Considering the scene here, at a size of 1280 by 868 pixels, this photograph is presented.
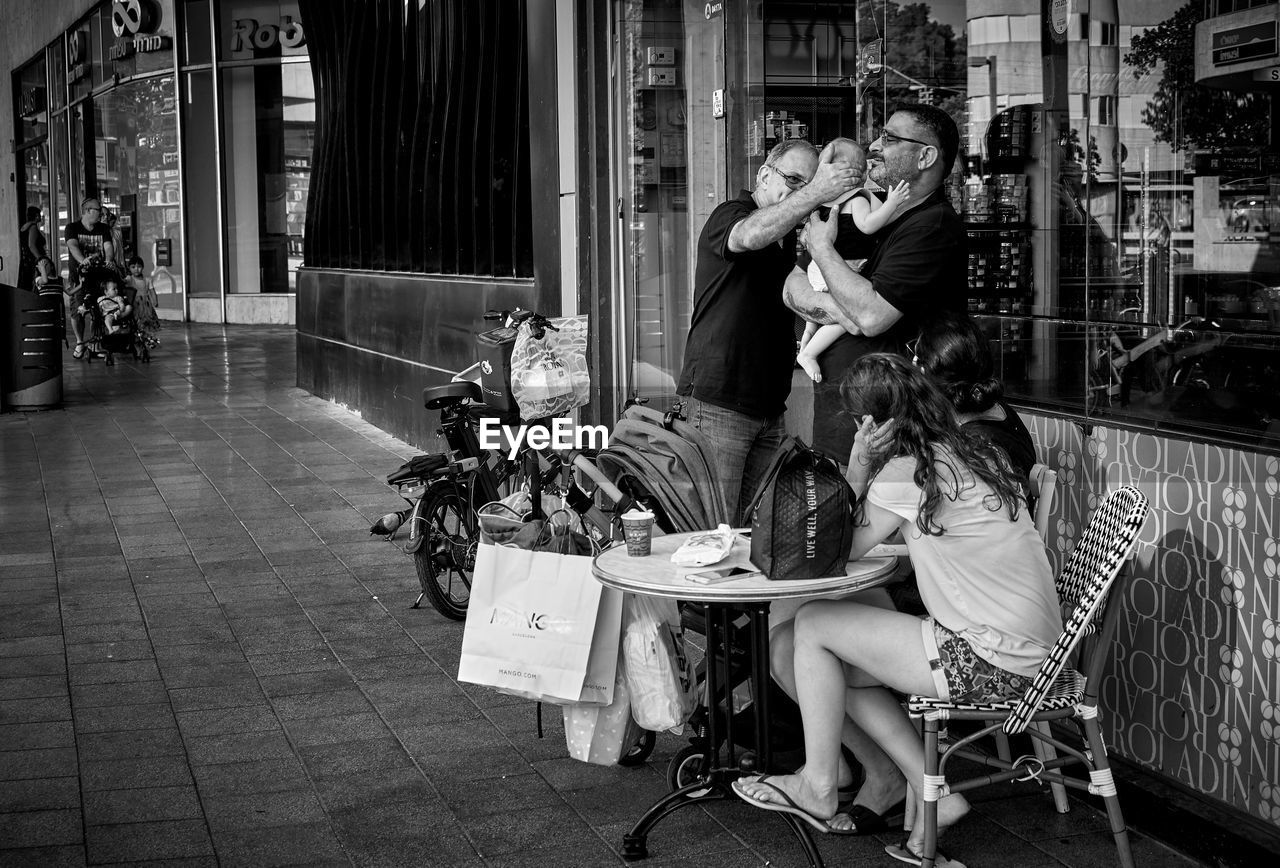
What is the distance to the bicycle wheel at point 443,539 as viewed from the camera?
6.24 m

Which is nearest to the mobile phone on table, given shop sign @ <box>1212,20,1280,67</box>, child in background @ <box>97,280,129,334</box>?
shop sign @ <box>1212,20,1280,67</box>

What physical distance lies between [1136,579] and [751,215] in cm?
158

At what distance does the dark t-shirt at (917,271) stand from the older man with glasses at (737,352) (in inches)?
16.2

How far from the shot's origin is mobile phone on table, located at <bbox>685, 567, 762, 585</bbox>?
3773mm

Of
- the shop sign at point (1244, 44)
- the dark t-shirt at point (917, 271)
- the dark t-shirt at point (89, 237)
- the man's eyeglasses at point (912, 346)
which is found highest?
the dark t-shirt at point (89, 237)

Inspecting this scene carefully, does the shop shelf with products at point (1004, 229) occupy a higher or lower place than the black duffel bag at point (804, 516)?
higher

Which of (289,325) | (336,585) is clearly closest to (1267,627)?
(336,585)

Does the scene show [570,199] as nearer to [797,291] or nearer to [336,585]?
[336,585]

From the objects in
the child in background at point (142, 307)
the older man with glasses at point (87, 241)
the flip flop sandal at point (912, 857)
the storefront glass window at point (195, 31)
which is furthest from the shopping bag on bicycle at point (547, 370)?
the storefront glass window at point (195, 31)

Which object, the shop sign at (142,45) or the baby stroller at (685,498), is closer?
the baby stroller at (685,498)

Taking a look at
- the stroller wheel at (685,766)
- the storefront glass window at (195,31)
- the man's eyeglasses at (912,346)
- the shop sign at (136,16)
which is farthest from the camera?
the shop sign at (136,16)

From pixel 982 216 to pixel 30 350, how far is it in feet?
35.9

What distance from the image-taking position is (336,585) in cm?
698

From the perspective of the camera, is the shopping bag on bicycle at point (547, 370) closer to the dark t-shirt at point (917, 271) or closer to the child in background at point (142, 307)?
the dark t-shirt at point (917, 271)
